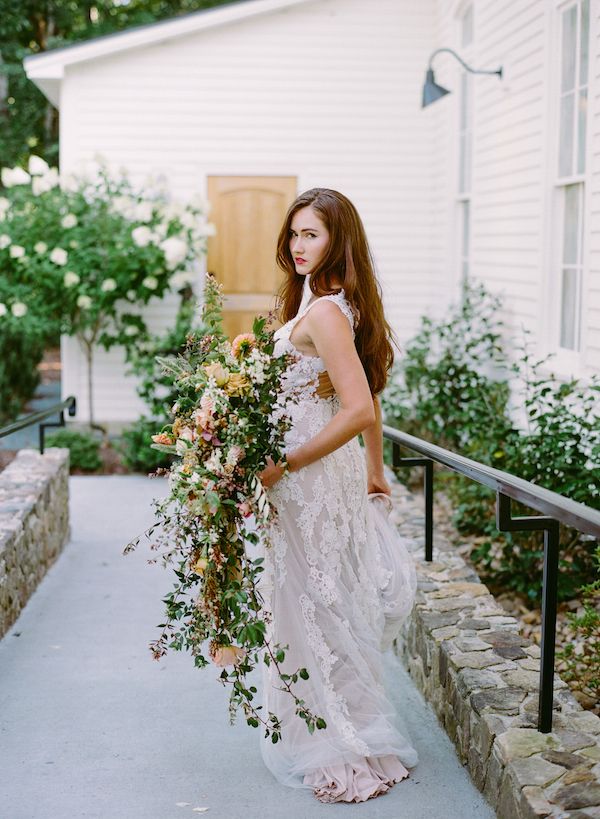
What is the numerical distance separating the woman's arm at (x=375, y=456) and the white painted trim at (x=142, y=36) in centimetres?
748

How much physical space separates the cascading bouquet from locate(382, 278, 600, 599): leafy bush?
2427mm

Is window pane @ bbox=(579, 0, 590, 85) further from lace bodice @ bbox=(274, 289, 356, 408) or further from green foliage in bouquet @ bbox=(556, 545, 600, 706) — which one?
lace bodice @ bbox=(274, 289, 356, 408)

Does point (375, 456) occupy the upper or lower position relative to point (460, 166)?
lower

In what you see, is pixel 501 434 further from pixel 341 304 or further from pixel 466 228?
pixel 466 228

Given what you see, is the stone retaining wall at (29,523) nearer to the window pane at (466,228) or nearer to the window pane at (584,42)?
the window pane at (584,42)

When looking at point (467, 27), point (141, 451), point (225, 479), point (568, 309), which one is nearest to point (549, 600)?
point (225, 479)

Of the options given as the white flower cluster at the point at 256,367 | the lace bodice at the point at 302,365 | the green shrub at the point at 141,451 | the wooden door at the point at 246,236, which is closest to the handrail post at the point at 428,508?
the lace bodice at the point at 302,365

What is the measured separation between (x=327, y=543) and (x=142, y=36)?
314 inches

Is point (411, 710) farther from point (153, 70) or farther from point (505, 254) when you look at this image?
point (153, 70)

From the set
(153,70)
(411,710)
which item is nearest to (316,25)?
(153,70)

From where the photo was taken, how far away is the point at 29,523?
517cm

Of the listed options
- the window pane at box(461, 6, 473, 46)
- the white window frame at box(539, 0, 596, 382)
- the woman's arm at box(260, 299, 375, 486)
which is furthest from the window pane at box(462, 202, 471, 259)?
the woman's arm at box(260, 299, 375, 486)

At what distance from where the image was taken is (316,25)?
10258 mm

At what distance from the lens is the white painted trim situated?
991cm
